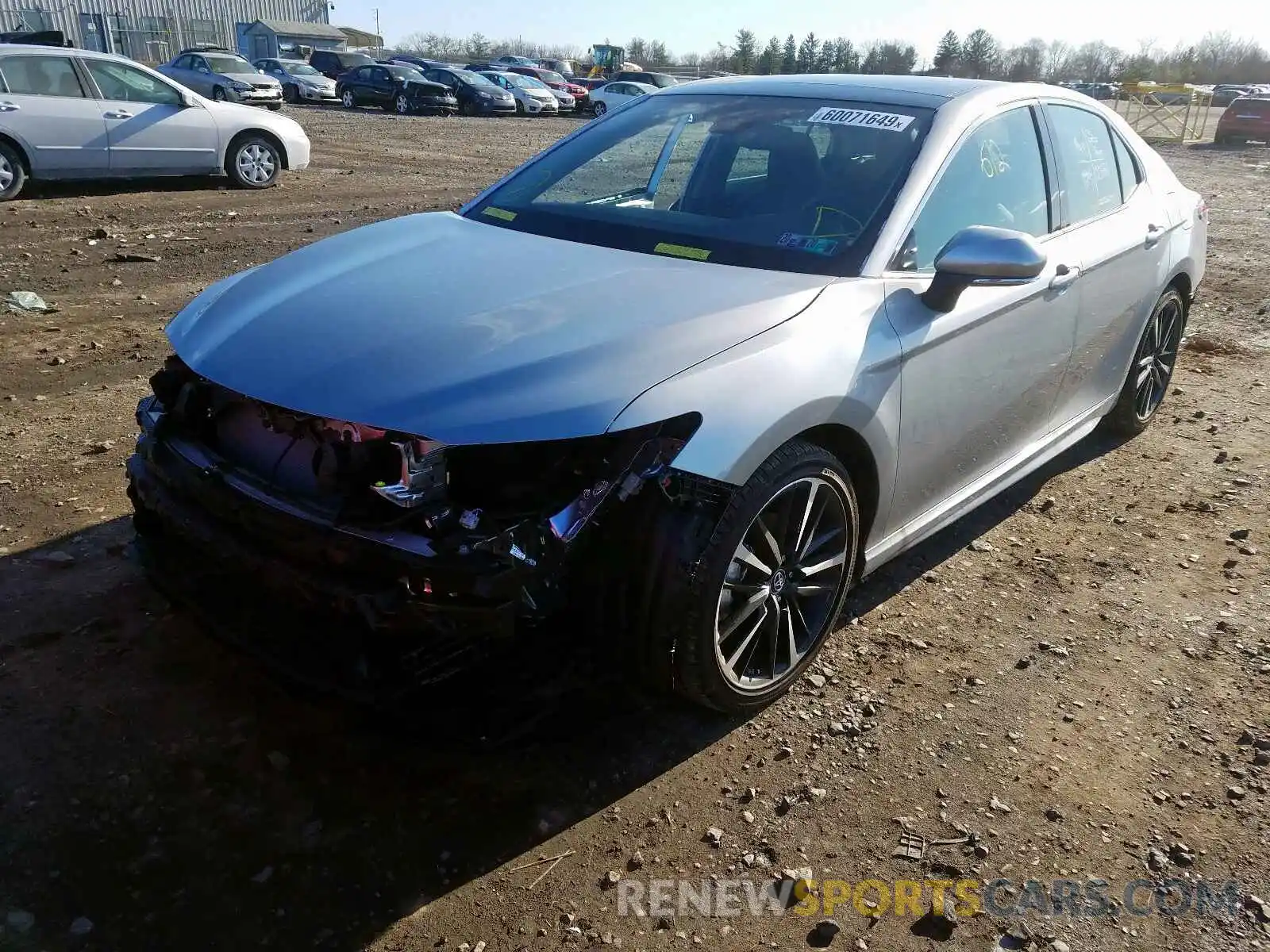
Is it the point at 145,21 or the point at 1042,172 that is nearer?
the point at 1042,172

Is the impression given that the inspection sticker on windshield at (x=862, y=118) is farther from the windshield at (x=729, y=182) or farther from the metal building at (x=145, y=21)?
the metal building at (x=145, y=21)

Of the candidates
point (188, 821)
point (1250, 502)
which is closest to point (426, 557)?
point (188, 821)

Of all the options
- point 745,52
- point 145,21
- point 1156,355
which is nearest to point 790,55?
point 745,52

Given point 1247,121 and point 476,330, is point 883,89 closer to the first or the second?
point 476,330

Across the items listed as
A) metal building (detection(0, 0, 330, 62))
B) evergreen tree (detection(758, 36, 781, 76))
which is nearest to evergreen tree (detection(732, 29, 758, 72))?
evergreen tree (detection(758, 36, 781, 76))

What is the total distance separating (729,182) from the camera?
11.5 ft

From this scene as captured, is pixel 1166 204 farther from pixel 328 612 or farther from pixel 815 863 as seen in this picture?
pixel 328 612

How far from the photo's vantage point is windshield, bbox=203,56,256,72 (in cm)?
2312

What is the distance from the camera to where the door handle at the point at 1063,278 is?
357 cm

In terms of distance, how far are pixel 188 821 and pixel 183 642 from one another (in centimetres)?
83

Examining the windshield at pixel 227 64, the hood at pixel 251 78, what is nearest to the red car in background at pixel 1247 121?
the hood at pixel 251 78

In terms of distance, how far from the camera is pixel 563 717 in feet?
9.35

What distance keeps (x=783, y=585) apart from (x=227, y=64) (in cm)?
2531

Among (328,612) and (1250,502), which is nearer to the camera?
(328,612)
